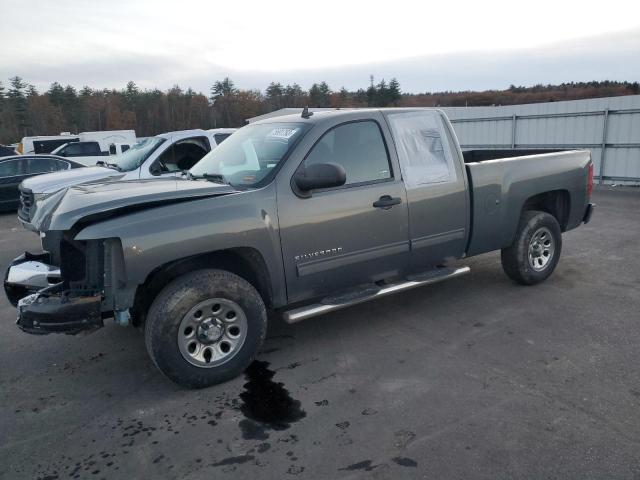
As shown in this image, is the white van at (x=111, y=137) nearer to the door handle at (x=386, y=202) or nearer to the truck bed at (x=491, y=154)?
the truck bed at (x=491, y=154)

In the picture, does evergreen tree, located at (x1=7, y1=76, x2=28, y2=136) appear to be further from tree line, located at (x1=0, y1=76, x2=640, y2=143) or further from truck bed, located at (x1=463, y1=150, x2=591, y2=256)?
truck bed, located at (x1=463, y1=150, x2=591, y2=256)

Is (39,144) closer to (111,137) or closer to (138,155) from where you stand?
(111,137)

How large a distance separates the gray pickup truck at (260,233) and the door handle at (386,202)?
2 cm

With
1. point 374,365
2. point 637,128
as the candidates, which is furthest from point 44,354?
point 637,128

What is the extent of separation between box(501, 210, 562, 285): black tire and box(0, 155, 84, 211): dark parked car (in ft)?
39.1

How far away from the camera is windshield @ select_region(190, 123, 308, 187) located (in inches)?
161

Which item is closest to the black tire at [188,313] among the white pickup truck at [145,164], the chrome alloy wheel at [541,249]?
the chrome alloy wheel at [541,249]

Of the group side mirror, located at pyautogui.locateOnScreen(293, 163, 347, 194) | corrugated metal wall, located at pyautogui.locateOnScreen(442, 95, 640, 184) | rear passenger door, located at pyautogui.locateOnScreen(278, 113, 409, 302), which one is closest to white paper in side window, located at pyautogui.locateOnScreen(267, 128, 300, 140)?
rear passenger door, located at pyautogui.locateOnScreen(278, 113, 409, 302)

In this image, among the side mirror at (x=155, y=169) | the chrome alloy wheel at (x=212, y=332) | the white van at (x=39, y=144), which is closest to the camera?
the chrome alloy wheel at (x=212, y=332)

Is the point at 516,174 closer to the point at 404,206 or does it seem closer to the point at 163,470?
the point at 404,206

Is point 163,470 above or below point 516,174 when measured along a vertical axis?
below

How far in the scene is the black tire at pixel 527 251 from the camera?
215 inches

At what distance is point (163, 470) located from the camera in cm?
280

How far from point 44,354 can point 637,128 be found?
14263 mm
